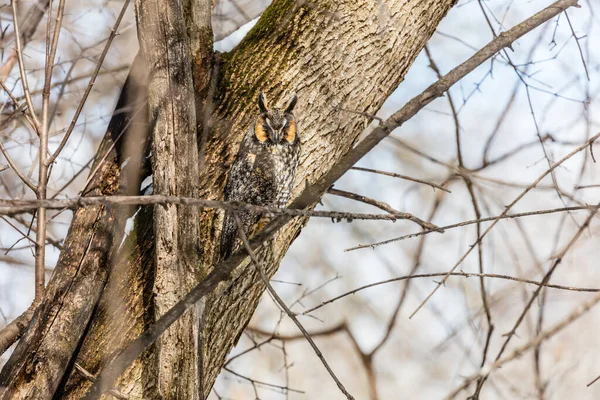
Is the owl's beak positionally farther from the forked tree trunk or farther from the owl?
the forked tree trunk

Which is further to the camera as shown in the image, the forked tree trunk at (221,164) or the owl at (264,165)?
the owl at (264,165)

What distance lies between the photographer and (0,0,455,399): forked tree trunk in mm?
2100

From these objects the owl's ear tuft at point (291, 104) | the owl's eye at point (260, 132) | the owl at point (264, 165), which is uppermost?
the owl's ear tuft at point (291, 104)

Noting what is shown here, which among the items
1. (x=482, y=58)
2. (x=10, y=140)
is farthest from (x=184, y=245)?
(x=10, y=140)

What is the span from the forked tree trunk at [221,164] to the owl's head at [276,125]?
0.16 feet

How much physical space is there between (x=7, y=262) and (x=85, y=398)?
9.40ft

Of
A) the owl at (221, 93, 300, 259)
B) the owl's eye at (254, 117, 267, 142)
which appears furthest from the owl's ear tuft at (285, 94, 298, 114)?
the owl's eye at (254, 117, 267, 142)

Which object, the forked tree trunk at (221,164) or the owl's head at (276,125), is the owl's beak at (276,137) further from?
the forked tree trunk at (221,164)

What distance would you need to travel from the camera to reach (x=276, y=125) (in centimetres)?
225

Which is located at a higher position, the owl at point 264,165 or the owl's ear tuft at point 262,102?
the owl's ear tuft at point 262,102

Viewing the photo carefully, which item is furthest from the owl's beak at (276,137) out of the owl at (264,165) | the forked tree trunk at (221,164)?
the forked tree trunk at (221,164)

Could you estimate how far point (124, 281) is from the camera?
7.13 ft

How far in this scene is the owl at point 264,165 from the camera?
2.25 metres

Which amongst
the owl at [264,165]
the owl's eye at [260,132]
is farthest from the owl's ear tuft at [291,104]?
the owl's eye at [260,132]
